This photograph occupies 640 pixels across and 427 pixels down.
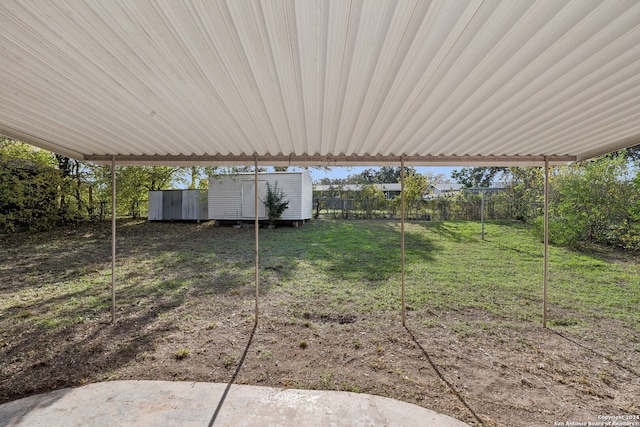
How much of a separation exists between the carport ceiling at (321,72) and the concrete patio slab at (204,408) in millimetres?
1930

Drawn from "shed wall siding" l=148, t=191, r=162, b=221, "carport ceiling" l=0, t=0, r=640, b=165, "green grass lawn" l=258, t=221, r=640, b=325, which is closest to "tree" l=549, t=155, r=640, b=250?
"green grass lawn" l=258, t=221, r=640, b=325

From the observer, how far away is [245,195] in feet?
35.8

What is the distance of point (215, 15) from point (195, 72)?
473 millimetres

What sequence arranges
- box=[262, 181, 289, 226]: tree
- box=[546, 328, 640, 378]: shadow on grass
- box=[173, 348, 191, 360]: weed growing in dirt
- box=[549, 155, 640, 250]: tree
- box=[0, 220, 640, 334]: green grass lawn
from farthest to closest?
box=[262, 181, 289, 226]: tree < box=[549, 155, 640, 250]: tree < box=[0, 220, 640, 334]: green grass lawn < box=[173, 348, 191, 360]: weed growing in dirt < box=[546, 328, 640, 378]: shadow on grass

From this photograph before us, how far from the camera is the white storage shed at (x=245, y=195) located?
35.5ft

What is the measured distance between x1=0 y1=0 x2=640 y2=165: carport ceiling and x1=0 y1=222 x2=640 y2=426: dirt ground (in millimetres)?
1892

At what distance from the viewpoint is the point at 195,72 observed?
1.43 metres

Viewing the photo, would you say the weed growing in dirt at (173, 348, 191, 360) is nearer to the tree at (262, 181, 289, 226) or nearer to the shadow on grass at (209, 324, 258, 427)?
the shadow on grass at (209, 324, 258, 427)

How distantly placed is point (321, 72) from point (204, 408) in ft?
7.03

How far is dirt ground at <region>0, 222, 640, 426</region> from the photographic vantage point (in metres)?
1.97

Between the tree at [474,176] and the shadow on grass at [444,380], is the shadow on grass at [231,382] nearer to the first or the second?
the shadow on grass at [444,380]

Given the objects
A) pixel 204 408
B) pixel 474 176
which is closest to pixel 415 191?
pixel 204 408

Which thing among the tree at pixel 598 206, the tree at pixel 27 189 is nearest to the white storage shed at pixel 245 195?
the tree at pixel 27 189

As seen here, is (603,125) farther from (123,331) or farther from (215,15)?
(123,331)
